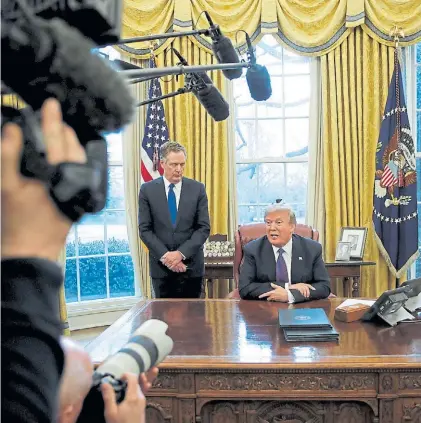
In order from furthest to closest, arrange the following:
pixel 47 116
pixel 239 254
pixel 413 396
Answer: pixel 239 254 → pixel 413 396 → pixel 47 116

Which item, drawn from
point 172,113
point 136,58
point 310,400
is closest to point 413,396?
point 310,400

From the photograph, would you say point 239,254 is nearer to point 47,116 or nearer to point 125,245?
point 125,245

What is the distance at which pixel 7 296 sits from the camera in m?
0.36

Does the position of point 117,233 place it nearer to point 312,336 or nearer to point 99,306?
point 99,306

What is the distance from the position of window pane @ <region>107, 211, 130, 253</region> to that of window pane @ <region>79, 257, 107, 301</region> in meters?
0.18

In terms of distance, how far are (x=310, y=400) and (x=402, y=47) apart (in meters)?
3.99

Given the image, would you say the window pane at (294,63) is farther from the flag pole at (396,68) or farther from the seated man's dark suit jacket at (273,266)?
the seated man's dark suit jacket at (273,266)

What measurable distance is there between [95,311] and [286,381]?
3.68 m

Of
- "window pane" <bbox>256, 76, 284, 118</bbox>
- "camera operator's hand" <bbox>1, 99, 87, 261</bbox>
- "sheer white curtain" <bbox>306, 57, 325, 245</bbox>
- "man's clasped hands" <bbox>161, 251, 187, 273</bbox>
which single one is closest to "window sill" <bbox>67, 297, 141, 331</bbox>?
"man's clasped hands" <bbox>161, 251, 187, 273</bbox>

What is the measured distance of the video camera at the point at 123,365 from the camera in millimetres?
567

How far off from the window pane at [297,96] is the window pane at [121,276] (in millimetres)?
2219

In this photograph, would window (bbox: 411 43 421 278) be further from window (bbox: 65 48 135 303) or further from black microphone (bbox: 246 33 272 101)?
black microphone (bbox: 246 33 272 101)

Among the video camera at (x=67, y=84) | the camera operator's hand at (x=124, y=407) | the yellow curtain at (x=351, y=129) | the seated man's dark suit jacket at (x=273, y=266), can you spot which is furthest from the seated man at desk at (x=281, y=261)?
the video camera at (x=67, y=84)

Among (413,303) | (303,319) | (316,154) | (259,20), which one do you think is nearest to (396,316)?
(413,303)
